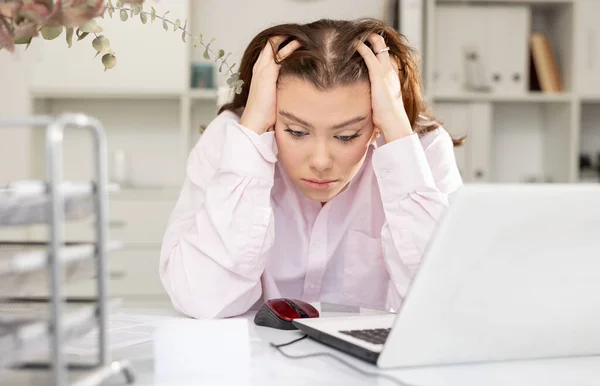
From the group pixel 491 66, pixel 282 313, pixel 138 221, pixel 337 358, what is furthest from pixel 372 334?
pixel 491 66

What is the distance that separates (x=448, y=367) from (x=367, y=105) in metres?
0.71

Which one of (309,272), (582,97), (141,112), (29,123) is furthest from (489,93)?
(29,123)

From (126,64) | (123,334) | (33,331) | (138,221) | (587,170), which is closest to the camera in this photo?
(33,331)

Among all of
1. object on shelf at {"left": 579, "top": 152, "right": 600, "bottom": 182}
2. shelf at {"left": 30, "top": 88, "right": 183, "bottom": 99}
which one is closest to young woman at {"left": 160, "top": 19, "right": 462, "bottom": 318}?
shelf at {"left": 30, "top": 88, "right": 183, "bottom": 99}

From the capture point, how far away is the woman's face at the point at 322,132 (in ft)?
4.41

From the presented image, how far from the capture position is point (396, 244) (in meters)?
1.36

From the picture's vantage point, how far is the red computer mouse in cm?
107

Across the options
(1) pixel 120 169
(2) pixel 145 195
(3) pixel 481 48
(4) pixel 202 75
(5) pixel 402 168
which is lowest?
(2) pixel 145 195

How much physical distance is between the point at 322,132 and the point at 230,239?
0.85 feet

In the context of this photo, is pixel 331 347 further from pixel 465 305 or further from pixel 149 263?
pixel 149 263

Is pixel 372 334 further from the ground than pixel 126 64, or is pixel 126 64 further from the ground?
pixel 126 64

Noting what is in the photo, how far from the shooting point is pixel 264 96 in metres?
1.40

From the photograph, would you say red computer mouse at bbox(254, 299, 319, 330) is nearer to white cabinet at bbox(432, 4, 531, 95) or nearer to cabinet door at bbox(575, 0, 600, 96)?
white cabinet at bbox(432, 4, 531, 95)

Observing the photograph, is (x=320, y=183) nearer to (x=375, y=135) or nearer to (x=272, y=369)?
(x=375, y=135)
